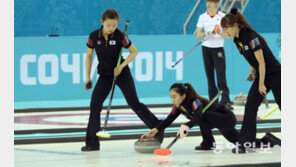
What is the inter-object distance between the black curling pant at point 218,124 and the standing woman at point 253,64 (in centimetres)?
14

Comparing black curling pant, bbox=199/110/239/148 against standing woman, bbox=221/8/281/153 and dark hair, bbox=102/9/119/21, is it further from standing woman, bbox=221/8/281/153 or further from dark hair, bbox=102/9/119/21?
dark hair, bbox=102/9/119/21

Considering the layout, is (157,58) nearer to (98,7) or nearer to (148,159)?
(98,7)

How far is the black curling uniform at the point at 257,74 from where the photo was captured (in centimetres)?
573

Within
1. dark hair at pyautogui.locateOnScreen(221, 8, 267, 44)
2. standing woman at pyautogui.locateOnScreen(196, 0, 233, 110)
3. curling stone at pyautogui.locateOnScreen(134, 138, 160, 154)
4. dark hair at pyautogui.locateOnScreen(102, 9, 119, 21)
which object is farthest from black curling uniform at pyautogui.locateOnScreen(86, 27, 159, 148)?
standing woman at pyautogui.locateOnScreen(196, 0, 233, 110)

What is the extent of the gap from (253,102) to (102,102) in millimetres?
1409

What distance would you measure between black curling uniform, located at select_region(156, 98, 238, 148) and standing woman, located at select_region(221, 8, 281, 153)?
156 millimetres

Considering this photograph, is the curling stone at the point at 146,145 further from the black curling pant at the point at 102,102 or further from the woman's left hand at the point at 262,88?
the woman's left hand at the point at 262,88

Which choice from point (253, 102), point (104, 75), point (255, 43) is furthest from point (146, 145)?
point (255, 43)

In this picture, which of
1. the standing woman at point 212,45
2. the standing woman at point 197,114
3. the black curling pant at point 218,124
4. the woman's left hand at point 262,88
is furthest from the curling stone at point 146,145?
the standing woman at point 212,45

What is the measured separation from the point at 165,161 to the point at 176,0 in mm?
10146

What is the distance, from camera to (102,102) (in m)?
6.30

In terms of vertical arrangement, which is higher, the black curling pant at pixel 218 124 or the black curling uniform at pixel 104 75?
the black curling uniform at pixel 104 75
